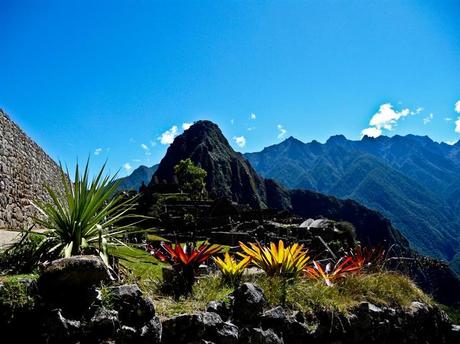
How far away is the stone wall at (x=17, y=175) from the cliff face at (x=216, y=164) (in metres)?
135

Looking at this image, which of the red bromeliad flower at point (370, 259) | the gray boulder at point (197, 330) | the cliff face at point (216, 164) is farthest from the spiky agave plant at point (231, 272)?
the cliff face at point (216, 164)

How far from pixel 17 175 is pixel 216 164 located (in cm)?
15302

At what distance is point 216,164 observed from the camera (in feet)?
540

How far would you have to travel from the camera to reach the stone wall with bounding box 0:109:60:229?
417 inches

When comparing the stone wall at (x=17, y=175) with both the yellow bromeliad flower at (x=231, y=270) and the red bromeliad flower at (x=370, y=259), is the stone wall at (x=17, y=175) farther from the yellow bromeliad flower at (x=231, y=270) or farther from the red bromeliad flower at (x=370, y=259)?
the red bromeliad flower at (x=370, y=259)

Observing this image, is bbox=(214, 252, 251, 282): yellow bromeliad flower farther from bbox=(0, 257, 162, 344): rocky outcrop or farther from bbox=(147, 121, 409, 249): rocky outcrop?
bbox=(147, 121, 409, 249): rocky outcrop

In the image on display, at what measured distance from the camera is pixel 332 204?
608 ft

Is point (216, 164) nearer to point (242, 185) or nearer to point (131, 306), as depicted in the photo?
point (242, 185)

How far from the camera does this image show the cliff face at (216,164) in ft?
518

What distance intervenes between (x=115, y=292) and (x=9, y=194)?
8572 millimetres

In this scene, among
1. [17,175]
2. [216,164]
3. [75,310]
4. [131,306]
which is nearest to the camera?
[75,310]

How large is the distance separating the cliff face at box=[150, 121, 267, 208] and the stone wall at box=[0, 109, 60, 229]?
135 m

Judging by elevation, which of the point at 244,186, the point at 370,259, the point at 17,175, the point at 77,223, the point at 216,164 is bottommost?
the point at 370,259

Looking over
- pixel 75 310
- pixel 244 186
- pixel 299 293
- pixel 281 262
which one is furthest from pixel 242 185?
pixel 75 310
